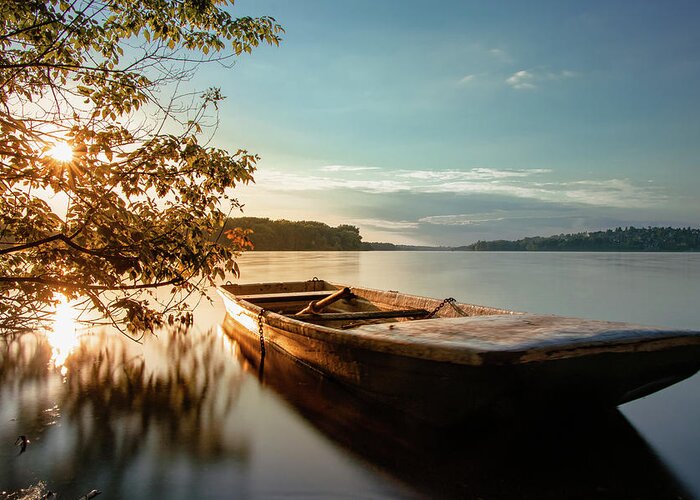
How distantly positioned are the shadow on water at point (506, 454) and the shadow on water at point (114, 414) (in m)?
1.48

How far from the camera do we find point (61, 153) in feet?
12.6

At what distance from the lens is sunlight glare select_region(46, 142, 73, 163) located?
3.82 metres

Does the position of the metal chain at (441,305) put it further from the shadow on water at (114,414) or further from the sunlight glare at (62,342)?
the sunlight glare at (62,342)

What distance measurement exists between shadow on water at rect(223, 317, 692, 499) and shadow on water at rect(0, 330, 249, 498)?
1.48 meters

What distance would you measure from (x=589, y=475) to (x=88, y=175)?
537 cm

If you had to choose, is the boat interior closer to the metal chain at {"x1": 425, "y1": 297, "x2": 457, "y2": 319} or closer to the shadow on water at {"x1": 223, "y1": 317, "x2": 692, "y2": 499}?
the metal chain at {"x1": 425, "y1": 297, "x2": 457, "y2": 319}

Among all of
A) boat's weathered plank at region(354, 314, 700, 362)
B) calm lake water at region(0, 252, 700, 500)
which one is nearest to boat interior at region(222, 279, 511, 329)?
calm lake water at region(0, 252, 700, 500)

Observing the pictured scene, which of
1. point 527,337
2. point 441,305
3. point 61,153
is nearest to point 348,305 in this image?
point 441,305

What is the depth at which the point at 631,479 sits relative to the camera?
4.84 metres

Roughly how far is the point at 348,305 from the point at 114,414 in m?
5.96

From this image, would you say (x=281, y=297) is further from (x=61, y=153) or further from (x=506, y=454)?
(x=61, y=153)

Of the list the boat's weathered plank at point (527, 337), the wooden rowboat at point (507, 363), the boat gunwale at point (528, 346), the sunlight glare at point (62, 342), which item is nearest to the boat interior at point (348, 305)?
the wooden rowboat at point (507, 363)

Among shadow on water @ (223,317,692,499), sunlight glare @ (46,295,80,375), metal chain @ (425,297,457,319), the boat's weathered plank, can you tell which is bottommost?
sunlight glare @ (46,295,80,375)

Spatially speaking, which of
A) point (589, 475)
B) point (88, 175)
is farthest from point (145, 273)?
point (589, 475)
